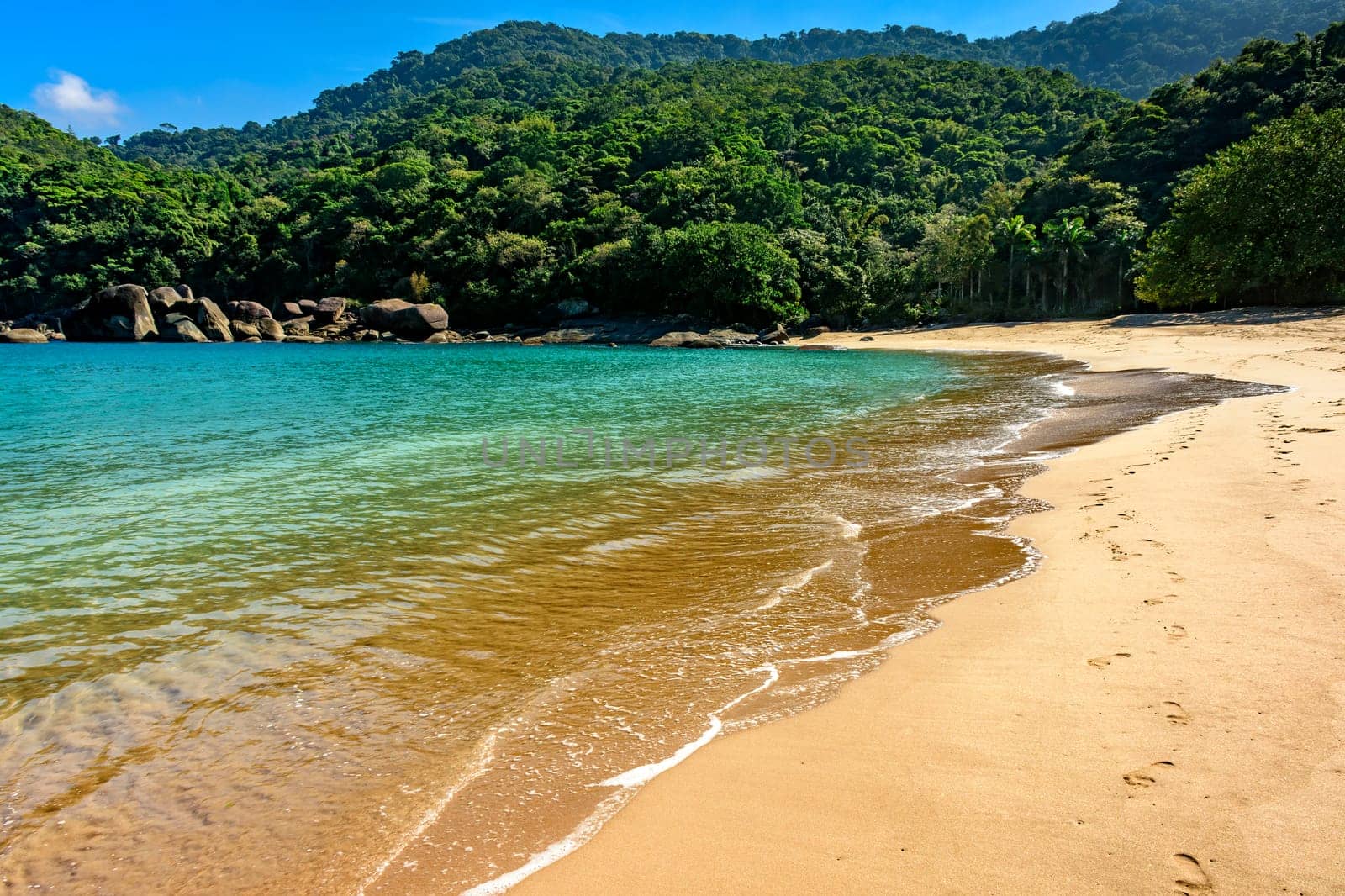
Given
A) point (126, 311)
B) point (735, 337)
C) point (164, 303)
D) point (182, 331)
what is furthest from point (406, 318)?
point (735, 337)

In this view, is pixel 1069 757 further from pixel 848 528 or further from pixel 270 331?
pixel 270 331

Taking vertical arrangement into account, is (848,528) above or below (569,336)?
below

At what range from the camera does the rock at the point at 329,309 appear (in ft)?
207

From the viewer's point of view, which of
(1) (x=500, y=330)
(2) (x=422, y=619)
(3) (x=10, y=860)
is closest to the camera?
(3) (x=10, y=860)

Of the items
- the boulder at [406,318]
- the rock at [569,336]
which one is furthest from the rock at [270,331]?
the rock at [569,336]

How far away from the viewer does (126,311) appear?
59594 mm

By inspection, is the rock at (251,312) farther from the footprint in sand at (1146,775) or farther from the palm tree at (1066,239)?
the footprint in sand at (1146,775)

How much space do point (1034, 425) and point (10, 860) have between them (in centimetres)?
1483

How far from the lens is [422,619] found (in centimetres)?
526

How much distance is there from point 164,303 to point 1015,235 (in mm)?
70225

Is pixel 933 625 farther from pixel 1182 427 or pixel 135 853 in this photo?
pixel 1182 427

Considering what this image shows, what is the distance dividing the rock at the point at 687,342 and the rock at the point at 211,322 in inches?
1464

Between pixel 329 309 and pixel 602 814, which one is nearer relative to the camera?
pixel 602 814

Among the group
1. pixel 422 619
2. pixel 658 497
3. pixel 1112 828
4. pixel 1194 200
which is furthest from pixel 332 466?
pixel 1194 200
